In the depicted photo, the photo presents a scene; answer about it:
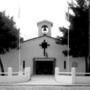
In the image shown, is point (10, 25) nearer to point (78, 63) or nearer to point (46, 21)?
point (46, 21)

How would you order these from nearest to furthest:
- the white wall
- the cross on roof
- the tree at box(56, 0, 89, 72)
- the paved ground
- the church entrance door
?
the paved ground
the tree at box(56, 0, 89, 72)
the cross on roof
the white wall
the church entrance door

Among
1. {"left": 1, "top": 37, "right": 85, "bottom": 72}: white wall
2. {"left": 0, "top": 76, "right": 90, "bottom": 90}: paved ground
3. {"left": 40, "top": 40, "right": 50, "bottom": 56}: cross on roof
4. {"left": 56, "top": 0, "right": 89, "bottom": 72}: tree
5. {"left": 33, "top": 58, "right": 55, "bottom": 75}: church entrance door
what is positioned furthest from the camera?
{"left": 33, "top": 58, "right": 55, "bottom": 75}: church entrance door

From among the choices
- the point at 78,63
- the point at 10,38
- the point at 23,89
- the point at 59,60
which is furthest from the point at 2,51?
the point at 23,89

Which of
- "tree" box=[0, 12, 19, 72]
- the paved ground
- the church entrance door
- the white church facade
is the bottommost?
the paved ground

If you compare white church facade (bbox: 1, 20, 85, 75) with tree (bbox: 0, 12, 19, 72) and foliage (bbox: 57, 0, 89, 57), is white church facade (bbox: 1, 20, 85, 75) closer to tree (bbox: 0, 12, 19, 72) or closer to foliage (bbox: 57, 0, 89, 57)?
tree (bbox: 0, 12, 19, 72)

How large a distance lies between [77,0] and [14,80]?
14.1m

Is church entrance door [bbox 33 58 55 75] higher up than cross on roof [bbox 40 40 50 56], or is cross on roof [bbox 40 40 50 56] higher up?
cross on roof [bbox 40 40 50 56]

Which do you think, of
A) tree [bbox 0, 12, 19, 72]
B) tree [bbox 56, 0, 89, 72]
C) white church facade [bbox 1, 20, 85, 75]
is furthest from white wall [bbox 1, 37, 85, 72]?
tree [bbox 56, 0, 89, 72]

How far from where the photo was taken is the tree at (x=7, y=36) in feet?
93.4

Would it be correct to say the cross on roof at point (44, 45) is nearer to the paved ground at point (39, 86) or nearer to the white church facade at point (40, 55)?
the white church facade at point (40, 55)

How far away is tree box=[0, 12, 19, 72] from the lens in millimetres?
28453

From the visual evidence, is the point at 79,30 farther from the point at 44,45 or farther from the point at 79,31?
the point at 44,45

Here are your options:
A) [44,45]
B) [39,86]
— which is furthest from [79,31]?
[39,86]

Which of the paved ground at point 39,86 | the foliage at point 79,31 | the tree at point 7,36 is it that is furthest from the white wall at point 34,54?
the paved ground at point 39,86
